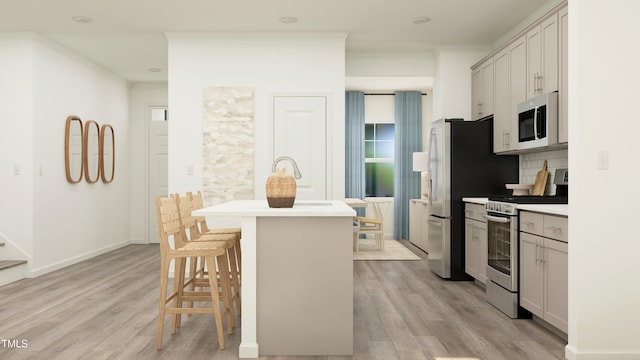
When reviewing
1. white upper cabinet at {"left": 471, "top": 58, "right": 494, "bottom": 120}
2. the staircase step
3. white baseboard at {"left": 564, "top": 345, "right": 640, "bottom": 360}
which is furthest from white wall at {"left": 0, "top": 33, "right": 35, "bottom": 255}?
white baseboard at {"left": 564, "top": 345, "right": 640, "bottom": 360}

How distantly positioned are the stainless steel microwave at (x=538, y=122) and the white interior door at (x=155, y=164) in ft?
19.5

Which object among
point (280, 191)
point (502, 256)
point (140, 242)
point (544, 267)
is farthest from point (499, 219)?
point (140, 242)

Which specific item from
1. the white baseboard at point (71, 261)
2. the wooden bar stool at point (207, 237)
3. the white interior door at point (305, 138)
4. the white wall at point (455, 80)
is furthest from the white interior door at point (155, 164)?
the wooden bar stool at point (207, 237)

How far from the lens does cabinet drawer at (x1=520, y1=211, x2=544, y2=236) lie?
358 cm

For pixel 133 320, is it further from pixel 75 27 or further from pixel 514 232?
pixel 75 27

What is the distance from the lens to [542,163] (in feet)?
Answer: 16.2

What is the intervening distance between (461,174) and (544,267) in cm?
202

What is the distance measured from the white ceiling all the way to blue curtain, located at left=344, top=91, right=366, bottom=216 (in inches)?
100

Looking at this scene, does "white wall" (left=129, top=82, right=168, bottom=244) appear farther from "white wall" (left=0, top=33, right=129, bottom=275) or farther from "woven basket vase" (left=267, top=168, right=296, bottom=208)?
"woven basket vase" (left=267, top=168, right=296, bottom=208)

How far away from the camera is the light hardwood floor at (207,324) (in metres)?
3.16

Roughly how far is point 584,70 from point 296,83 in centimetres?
342

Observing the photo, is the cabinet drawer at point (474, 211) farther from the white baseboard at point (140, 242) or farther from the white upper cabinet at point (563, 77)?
the white baseboard at point (140, 242)

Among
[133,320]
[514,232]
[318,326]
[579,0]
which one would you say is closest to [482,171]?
[514,232]

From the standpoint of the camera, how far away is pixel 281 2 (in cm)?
479
